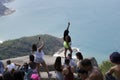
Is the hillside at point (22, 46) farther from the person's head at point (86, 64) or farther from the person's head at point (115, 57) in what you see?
the person's head at point (86, 64)

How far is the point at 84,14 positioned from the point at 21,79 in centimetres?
13659

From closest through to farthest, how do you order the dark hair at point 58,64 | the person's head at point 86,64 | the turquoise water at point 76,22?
the person's head at point 86,64 → the dark hair at point 58,64 → the turquoise water at point 76,22

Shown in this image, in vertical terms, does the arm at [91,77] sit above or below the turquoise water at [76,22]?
above

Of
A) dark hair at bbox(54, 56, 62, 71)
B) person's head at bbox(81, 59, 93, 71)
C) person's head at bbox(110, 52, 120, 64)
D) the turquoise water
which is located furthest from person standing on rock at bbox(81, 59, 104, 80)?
the turquoise water

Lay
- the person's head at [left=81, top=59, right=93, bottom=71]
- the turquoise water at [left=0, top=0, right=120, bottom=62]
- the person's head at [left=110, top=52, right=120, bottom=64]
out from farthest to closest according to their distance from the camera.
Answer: the turquoise water at [left=0, top=0, right=120, bottom=62] < the person's head at [left=110, top=52, right=120, bottom=64] < the person's head at [left=81, top=59, right=93, bottom=71]

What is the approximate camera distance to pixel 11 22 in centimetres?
13600

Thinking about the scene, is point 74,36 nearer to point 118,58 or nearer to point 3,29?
point 3,29

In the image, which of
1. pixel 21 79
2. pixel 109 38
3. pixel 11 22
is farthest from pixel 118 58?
pixel 11 22

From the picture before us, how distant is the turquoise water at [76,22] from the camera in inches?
4230

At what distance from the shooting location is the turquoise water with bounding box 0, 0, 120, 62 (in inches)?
4230

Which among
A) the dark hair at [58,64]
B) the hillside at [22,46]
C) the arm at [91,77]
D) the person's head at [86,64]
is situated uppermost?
the person's head at [86,64]

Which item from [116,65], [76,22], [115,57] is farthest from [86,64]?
[76,22]

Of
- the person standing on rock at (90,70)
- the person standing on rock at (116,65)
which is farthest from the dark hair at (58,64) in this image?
Result: the person standing on rock at (90,70)

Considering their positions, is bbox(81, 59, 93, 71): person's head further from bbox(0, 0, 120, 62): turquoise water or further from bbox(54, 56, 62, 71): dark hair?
bbox(0, 0, 120, 62): turquoise water
